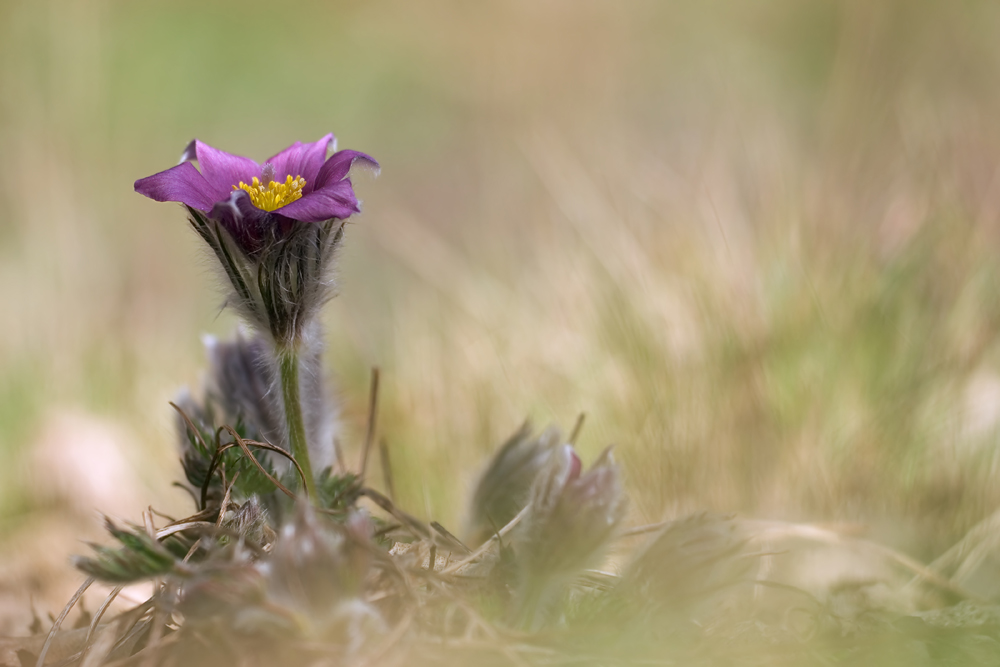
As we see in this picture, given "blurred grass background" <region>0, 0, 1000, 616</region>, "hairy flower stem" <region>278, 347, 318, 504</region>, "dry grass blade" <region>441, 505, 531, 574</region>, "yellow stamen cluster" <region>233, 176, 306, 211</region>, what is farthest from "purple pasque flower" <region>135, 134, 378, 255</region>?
"blurred grass background" <region>0, 0, 1000, 616</region>

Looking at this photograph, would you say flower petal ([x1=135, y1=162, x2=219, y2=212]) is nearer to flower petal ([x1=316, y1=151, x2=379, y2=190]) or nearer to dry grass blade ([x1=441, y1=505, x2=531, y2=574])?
flower petal ([x1=316, y1=151, x2=379, y2=190])

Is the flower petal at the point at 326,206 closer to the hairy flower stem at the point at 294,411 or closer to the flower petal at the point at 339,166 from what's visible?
the flower petal at the point at 339,166

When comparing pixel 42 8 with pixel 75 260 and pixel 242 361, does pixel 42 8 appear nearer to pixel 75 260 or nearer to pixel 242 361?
pixel 75 260

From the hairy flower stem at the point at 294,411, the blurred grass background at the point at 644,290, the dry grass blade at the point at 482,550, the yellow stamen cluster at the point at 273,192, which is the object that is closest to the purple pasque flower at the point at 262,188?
the yellow stamen cluster at the point at 273,192

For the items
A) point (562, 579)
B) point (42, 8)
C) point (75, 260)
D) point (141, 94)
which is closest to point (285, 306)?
point (562, 579)

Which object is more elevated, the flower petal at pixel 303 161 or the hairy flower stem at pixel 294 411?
the flower petal at pixel 303 161

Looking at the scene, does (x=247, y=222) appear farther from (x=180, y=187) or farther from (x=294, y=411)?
(x=294, y=411)
